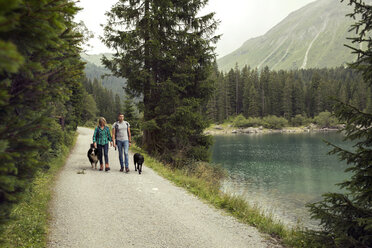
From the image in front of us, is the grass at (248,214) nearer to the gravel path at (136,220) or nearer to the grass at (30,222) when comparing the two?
the gravel path at (136,220)

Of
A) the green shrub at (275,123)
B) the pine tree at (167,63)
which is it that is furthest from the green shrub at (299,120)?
the pine tree at (167,63)

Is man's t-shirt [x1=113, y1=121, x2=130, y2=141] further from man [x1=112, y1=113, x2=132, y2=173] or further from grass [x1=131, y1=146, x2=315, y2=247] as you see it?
grass [x1=131, y1=146, x2=315, y2=247]

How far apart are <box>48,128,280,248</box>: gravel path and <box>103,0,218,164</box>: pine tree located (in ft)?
24.4

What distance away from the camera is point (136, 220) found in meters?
5.57

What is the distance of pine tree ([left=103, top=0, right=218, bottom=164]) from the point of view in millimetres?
14688

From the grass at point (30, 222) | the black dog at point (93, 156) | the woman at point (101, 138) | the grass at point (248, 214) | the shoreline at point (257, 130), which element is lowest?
the shoreline at point (257, 130)

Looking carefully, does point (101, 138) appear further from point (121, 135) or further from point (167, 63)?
point (167, 63)

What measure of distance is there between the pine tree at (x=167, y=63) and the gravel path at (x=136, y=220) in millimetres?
7449

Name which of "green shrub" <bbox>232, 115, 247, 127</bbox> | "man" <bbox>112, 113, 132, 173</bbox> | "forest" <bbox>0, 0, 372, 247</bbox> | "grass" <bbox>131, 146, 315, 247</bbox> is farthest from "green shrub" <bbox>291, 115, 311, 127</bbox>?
"man" <bbox>112, 113, 132, 173</bbox>

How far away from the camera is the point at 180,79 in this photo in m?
15.2

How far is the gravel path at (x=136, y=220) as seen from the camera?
471 cm

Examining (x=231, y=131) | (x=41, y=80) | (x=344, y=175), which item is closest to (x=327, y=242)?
(x=41, y=80)

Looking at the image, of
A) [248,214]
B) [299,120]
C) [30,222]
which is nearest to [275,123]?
[299,120]

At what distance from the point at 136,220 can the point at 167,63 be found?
11.2m
